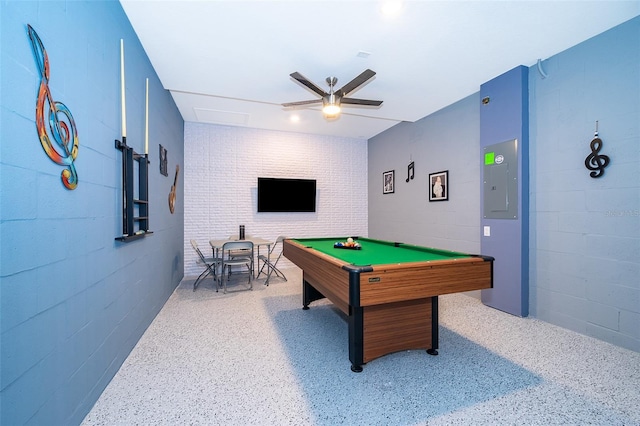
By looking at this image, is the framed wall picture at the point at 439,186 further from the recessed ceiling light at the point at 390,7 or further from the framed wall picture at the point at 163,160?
the framed wall picture at the point at 163,160

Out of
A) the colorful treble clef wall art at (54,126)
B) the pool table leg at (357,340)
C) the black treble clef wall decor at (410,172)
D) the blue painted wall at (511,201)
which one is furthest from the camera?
the black treble clef wall decor at (410,172)

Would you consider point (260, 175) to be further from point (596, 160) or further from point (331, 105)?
point (596, 160)

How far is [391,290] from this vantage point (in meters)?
1.82

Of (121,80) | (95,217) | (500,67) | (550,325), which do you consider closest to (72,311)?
(95,217)

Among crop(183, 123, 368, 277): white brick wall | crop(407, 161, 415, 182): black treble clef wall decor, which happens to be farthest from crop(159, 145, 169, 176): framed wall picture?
crop(407, 161, 415, 182): black treble clef wall decor

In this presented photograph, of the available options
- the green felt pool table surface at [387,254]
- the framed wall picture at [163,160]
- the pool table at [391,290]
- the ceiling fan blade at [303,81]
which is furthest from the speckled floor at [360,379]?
the ceiling fan blade at [303,81]

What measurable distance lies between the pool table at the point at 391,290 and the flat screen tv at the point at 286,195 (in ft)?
10.1

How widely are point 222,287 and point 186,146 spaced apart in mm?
2719

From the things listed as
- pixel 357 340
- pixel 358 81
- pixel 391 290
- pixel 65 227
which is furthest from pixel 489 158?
pixel 65 227

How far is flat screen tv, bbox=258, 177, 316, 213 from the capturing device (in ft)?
18.1

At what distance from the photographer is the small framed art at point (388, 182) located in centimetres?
545

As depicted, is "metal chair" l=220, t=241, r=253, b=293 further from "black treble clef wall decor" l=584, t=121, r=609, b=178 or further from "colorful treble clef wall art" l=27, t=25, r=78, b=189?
"black treble clef wall decor" l=584, t=121, r=609, b=178

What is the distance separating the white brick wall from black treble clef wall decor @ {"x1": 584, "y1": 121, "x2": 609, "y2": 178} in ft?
13.3

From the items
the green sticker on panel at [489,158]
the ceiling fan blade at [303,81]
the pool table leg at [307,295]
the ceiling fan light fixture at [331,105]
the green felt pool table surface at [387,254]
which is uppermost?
the ceiling fan blade at [303,81]
